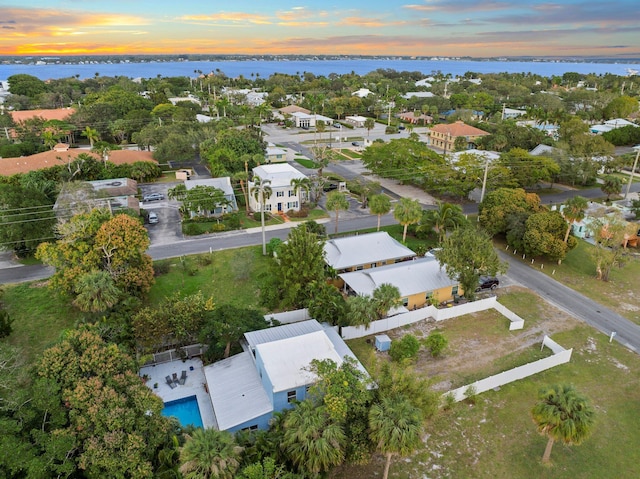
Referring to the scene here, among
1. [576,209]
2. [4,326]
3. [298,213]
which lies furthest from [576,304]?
[4,326]

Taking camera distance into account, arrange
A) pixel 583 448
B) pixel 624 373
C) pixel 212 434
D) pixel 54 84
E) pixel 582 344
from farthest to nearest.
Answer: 1. pixel 54 84
2. pixel 582 344
3. pixel 624 373
4. pixel 583 448
5. pixel 212 434

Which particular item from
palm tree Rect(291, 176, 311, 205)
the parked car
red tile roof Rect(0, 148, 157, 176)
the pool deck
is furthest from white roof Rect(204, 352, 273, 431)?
red tile roof Rect(0, 148, 157, 176)

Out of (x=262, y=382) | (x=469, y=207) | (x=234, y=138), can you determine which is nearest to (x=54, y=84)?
(x=234, y=138)

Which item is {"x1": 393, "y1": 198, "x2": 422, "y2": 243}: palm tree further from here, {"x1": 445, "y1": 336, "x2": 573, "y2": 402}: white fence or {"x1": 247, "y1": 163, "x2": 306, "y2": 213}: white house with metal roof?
{"x1": 445, "y1": 336, "x2": 573, "y2": 402}: white fence

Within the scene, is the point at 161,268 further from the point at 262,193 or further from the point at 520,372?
the point at 520,372

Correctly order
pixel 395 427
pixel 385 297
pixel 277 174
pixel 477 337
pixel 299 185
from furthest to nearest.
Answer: pixel 277 174, pixel 299 185, pixel 477 337, pixel 385 297, pixel 395 427

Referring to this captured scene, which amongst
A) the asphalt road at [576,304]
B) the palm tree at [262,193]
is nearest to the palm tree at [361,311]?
the palm tree at [262,193]

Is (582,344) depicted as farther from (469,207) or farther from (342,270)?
(469,207)
